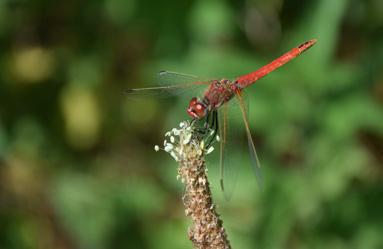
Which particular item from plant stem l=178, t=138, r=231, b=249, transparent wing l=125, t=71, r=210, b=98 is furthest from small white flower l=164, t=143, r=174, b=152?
transparent wing l=125, t=71, r=210, b=98

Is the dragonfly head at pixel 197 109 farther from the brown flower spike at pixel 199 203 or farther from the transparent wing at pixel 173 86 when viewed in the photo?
the brown flower spike at pixel 199 203

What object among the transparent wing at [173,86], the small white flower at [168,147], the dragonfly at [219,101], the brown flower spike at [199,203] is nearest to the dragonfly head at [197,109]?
the dragonfly at [219,101]

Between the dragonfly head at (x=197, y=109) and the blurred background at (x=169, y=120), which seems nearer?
the dragonfly head at (x=197, y=109)

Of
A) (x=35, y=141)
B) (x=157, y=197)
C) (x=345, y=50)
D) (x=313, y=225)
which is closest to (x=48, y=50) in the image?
(x=35, y=141)

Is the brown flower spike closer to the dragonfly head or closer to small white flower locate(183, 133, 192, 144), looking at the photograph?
small white flower locate(183, 133, 192, 144)

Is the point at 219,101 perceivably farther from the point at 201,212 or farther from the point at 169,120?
the point at 169,120

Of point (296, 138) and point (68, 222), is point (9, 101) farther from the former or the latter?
point (296, 138)

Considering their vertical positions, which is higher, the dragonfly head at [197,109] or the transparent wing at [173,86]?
the transparent wing at [173,86]
